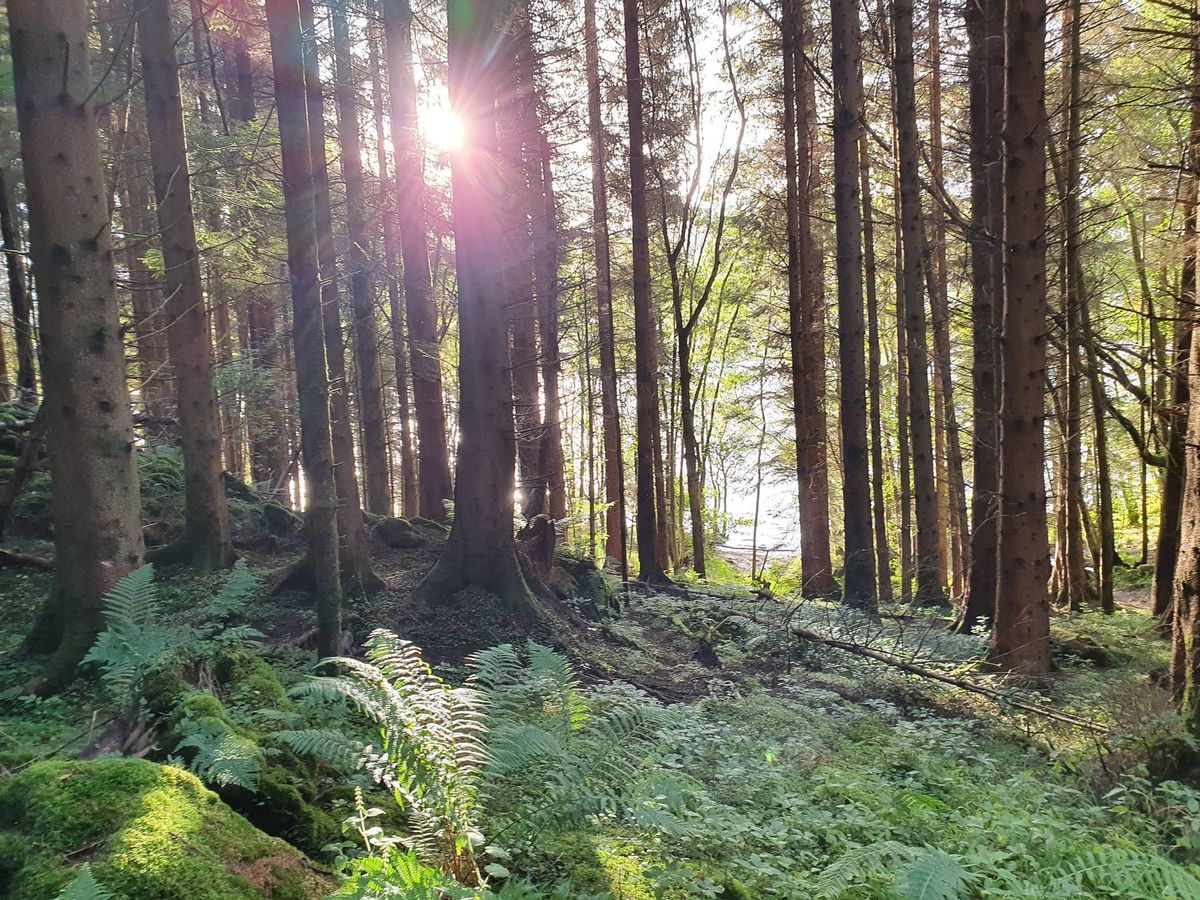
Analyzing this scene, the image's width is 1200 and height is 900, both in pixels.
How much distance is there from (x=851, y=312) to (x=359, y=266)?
934 centimetres

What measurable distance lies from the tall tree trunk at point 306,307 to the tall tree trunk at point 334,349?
0.14 m

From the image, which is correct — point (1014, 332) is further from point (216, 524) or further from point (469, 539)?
point (216, 524)

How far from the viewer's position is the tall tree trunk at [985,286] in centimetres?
862

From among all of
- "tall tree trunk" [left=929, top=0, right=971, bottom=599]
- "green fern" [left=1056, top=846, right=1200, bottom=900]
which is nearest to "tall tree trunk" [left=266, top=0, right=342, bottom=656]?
"green fern" [left=1056, top=846, right=1200, bottom=900]

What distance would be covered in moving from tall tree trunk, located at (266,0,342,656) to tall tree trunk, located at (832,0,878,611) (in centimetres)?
855

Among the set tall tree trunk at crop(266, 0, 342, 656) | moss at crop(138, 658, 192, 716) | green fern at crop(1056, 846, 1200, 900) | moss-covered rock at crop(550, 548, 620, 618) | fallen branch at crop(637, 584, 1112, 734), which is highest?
tall tree trunk at crop(266, 0, 342, 656)

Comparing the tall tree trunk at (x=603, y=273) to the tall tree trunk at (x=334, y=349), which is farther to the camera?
the tall tree trunk at (x=603, y=273)

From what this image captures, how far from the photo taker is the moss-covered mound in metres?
1.87

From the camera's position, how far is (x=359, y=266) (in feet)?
43.0

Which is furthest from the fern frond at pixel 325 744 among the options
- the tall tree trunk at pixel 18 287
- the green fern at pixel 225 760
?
the tall tree trunk at pixel 18 287

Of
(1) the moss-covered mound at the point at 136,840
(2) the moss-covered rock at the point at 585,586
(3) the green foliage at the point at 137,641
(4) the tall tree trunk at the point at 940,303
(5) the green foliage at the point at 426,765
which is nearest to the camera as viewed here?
(1) the moss-covered mound at the point at 136,840

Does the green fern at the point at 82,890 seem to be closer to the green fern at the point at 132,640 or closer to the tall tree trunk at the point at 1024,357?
the green fern at the point at 132,640

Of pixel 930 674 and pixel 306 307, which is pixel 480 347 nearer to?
pixel 306 307

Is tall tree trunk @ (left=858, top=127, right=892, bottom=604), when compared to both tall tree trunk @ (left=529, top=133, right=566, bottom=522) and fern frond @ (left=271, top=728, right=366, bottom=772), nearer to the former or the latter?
tall tree trunk @ (left=529, top=133, right=566, bottom=522)
